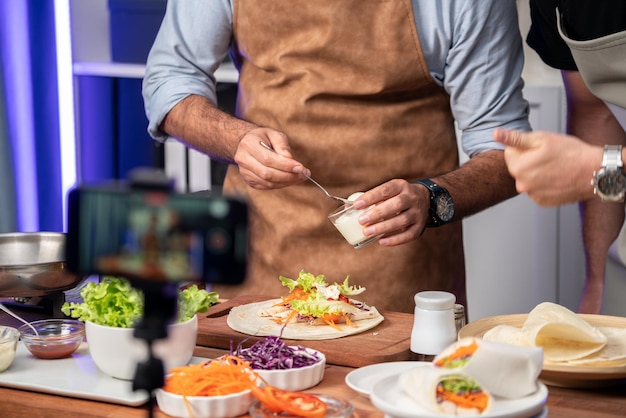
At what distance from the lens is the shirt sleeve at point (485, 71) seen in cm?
228

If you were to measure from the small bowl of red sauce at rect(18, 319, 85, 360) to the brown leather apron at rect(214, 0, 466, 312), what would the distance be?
593 mm

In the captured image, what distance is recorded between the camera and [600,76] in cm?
207

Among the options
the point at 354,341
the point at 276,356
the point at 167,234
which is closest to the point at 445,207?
the point at 354,341

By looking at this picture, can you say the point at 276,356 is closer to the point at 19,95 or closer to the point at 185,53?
the point at 185,53

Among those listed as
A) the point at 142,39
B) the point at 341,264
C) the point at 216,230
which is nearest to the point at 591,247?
the point at 341,264

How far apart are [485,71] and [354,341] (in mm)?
939

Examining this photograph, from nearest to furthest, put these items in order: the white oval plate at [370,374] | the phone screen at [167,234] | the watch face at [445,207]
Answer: the phone screen at [167,234], the white oval plate at [370,374], the watch face at [445,207]

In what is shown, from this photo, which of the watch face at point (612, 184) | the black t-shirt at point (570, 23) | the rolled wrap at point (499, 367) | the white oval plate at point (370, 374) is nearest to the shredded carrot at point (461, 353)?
the rolled wrap at point (499, 367)

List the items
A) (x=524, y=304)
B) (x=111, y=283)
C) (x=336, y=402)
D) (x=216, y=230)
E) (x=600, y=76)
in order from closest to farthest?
(x=216, y=230)
(x=336, y=402)
(x=111, y=283)
(x=600, y=76)
(x=524, y=304)

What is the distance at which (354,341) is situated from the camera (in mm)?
1697

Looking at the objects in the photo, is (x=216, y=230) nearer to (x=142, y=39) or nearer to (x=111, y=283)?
(x=111, y=283)

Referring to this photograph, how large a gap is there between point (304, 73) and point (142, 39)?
1.81 m

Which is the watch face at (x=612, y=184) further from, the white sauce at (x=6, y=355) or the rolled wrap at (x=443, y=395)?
the white sauce at (x=6, y=355)

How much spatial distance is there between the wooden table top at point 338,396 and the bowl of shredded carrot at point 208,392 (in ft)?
0.14
